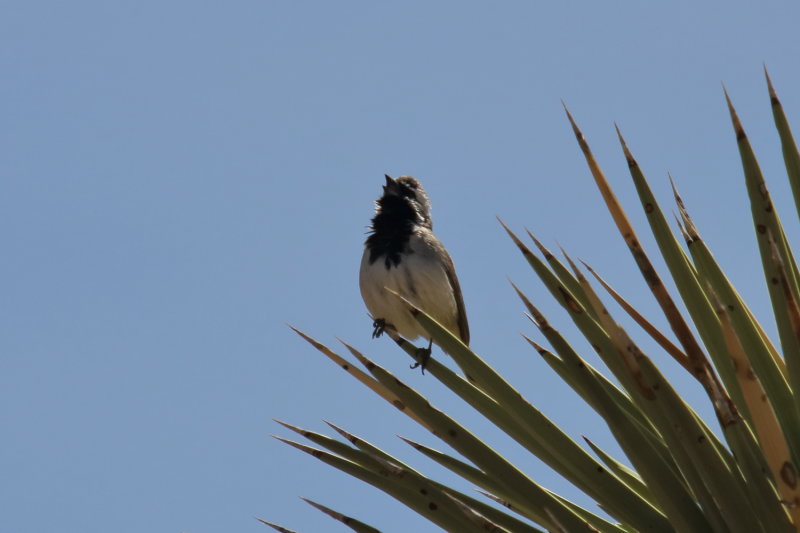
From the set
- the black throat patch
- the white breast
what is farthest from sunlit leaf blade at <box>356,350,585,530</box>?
the black throat patch

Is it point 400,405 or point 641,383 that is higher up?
point 400,405

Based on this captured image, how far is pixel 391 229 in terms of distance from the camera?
669 centimetres

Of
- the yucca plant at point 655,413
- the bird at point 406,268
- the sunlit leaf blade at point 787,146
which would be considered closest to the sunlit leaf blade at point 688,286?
the yucca plant at point 655,413

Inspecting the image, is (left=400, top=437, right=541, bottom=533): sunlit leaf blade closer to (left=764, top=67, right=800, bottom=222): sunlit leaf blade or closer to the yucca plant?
the yucca plant

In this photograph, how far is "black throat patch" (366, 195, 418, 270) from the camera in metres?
6.41

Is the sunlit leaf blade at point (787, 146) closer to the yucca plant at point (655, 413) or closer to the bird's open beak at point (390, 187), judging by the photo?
the yucca plant at point (655, 413)

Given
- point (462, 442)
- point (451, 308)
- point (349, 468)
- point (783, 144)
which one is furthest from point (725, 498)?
point (451, 308)

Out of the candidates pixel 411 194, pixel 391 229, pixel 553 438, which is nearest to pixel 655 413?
pixel 553 438

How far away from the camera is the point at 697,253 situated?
8.28ft

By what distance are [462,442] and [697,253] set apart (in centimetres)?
71

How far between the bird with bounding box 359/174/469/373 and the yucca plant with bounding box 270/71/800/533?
3355mm

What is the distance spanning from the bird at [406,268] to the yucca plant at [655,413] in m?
3.35

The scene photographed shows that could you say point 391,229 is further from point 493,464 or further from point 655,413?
point 655,413

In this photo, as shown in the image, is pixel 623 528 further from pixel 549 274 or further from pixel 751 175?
pixel 751 175
